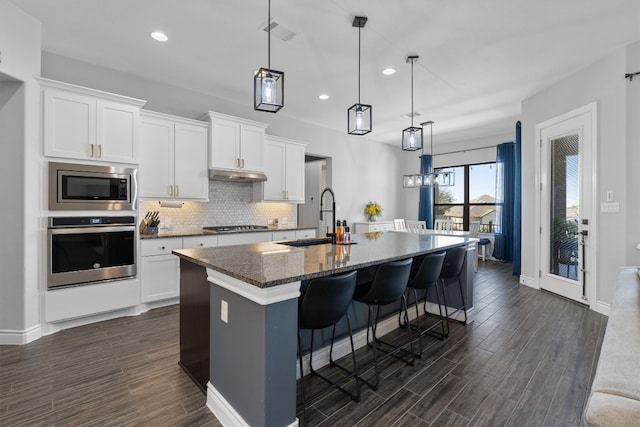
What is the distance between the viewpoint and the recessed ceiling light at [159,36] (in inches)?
120

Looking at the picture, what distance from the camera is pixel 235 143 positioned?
14.7 ft

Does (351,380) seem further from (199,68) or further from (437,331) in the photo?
(199,68)

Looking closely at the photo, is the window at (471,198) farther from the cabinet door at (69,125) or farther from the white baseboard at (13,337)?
the white baseboard at (13,337)

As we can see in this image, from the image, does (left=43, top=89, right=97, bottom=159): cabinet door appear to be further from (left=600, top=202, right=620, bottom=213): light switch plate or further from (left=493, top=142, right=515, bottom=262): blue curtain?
(left=493, top=142, right=515, bottom=262): blue curtain

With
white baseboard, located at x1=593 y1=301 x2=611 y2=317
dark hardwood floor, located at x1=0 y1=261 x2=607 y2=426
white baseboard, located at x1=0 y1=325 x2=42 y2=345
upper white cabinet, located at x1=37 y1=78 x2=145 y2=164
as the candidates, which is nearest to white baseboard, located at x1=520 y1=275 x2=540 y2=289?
white baseboard, located at x1=593 y1=301 x2=611 y2=317

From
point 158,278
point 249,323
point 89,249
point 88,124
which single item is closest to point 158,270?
point 158,278

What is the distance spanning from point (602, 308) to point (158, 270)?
5.26 meters

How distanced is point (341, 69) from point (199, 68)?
178 cm

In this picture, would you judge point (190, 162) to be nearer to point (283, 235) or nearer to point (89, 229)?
point (89, 229)

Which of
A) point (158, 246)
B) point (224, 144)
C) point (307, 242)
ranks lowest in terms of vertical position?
point (158, 246)

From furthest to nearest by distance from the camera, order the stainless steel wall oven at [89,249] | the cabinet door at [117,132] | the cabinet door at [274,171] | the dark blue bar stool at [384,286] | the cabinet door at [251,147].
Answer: the cabinet door at [274,171] → the cabinet door at [251,147] → the cabinet door at [117,132] → the stainless steel wall oven at [89,249] → the dark blue bar stool at [384,286]

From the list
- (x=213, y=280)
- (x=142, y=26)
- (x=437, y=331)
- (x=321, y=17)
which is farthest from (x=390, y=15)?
(x=437, y=331)

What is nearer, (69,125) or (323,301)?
(323,301)

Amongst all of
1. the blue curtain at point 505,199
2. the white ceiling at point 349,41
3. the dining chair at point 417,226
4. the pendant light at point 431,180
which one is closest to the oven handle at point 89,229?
the white ceiling at point 349,41
